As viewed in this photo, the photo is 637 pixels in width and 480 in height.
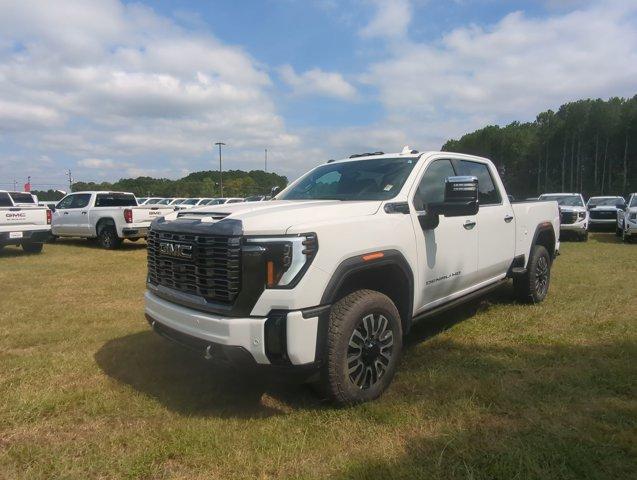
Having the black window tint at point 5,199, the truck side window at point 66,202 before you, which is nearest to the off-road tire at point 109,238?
the truck side window at point 66,202

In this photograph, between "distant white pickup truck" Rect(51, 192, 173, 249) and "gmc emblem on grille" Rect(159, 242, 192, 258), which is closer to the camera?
"gmc emblem on grille" Rect(159, 242, 192, 258)

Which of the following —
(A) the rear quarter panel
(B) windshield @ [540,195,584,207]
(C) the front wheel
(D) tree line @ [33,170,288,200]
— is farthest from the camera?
(D) tree line @ [33,170,288,200]

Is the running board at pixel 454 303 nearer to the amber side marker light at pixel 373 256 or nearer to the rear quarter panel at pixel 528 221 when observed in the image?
the rear quarter panel at pixel 528 221

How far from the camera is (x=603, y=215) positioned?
18297mm

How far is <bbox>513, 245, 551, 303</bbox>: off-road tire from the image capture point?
5.80m

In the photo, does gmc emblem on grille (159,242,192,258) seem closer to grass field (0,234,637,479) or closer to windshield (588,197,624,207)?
grass field (0,234,637,479)

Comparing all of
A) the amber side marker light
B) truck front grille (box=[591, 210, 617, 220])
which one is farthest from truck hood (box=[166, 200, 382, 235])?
truck front grille (box=[591, 210, 617, 220])

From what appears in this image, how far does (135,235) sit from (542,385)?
38.6 ft

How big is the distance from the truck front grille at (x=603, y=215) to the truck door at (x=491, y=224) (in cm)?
1574

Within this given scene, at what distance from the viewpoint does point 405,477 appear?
2.45m

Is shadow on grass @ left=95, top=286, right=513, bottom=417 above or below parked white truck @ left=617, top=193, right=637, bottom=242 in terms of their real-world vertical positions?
below

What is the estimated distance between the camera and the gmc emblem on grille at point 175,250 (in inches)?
125

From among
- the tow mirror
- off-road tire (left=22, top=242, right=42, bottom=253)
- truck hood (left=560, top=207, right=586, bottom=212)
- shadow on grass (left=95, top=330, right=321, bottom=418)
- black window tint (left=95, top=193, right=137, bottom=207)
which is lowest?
shadow on grass (left=95, top=330, right=321, bottom=418)

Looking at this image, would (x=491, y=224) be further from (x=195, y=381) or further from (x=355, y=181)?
(x=195, y=381)
